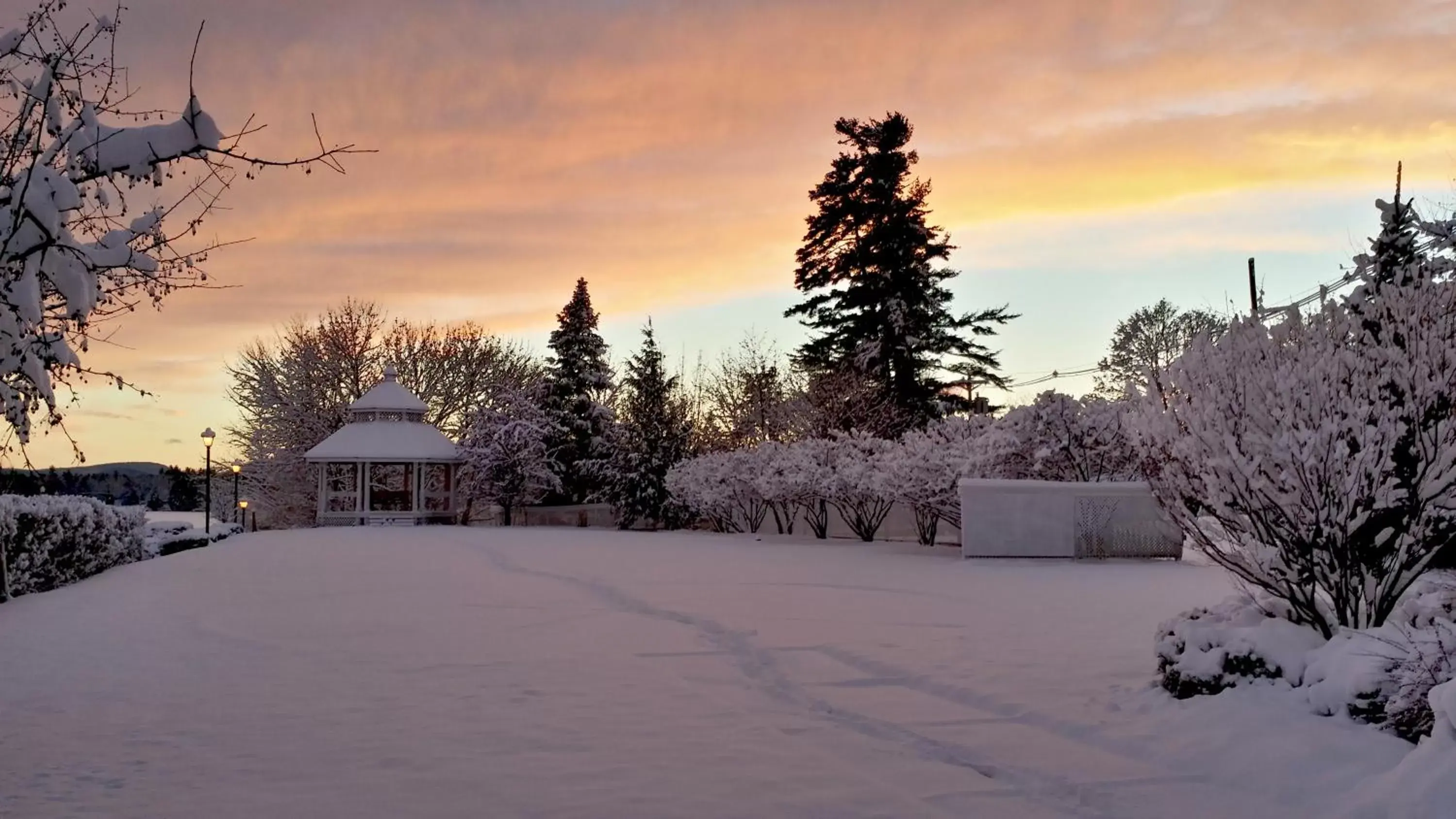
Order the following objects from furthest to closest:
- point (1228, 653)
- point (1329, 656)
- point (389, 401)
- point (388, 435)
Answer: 1. point (389, 401)
2. point (388, 435)
3. point (1228, 653)
4. point (1329, 656)

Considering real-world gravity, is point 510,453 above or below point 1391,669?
above

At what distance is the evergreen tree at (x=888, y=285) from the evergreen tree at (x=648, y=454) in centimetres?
A: 631

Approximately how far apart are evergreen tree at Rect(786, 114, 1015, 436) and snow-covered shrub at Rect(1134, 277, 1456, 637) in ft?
95.5

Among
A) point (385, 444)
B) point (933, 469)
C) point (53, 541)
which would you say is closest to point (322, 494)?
point (385, 444)

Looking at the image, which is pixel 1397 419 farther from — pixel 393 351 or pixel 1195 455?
pixel 393 351

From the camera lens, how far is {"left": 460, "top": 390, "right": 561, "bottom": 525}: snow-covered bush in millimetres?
40438

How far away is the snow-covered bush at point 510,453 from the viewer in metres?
40.4

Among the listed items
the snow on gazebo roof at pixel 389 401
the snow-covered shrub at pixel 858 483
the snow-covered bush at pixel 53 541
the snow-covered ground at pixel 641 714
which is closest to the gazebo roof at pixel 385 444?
the snow on gazebo roof at pixel 389 401

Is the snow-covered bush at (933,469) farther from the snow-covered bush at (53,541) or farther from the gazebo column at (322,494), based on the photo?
the gazebo column at (322,494)

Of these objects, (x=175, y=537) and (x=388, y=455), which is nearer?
(x=175, y=537)

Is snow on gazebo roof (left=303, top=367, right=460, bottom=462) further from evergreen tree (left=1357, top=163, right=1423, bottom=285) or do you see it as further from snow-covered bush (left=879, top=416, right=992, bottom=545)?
evergreen tree (left=1357, top=163, right=1423, bottom=285)

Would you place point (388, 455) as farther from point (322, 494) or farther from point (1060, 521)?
point (1060, 521)

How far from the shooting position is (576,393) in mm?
45875

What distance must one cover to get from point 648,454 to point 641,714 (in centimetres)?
2865
